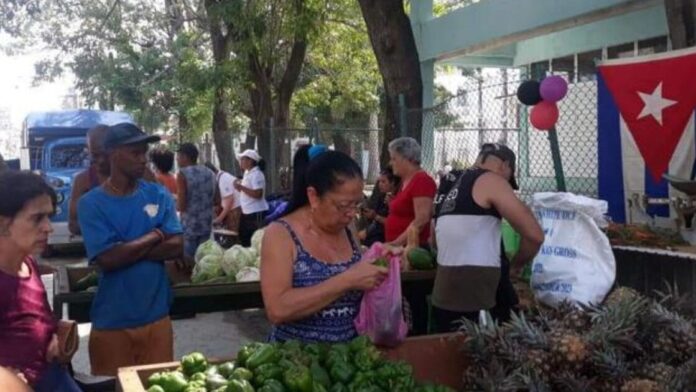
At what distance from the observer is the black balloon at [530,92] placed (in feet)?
22.3

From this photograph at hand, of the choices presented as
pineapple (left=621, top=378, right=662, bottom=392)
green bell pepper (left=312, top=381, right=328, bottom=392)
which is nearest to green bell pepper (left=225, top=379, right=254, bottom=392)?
green bell pepper (left=312, top=381, right=328, bottom=392)

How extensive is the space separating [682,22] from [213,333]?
557 centimetres

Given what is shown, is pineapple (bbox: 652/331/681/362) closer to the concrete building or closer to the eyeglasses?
the eyeglasses

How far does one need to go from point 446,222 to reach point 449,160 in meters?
9.60

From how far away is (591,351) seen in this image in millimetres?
2924

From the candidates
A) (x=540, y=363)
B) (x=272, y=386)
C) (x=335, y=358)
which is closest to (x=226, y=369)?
(x=272, y=386)

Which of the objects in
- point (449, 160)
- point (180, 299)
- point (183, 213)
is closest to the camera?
point (180, 299)

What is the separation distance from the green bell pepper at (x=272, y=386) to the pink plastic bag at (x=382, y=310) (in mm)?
523

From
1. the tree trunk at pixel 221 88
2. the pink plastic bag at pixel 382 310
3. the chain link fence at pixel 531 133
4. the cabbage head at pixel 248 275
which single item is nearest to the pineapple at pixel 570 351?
the pink plastic bag at pixel 382 310

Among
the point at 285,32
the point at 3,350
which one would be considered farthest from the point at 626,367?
the point at 285,32

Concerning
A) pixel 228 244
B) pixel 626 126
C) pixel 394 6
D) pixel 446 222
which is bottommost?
pixel 228 244

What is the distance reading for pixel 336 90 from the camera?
25.1 metres

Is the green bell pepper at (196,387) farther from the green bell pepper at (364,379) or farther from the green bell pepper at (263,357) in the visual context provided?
the green bell pepper at (364,379)

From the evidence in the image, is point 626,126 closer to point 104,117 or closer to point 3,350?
point 3,350
